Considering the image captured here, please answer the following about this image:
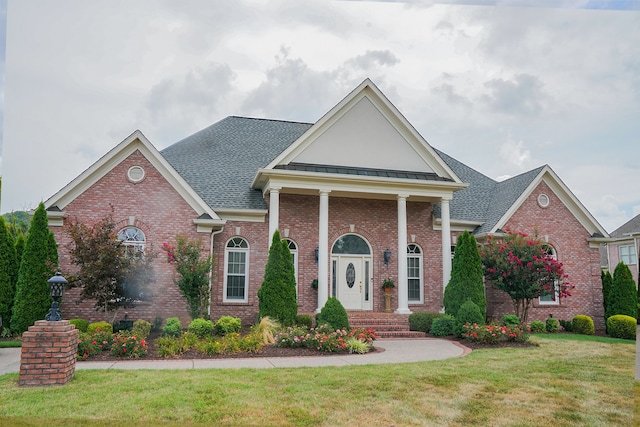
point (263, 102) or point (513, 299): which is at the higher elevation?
point (263, 102)

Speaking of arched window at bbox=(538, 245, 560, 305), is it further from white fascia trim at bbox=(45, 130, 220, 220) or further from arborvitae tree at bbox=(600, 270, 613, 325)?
white fascia trim at bbox=(45, 130, 220, 220)

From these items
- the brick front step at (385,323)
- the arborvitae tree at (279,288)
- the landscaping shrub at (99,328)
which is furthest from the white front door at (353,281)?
the landscaping shrub at (99,328)

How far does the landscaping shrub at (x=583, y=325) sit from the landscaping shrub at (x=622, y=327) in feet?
1.89

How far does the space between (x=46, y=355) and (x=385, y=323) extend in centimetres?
1055

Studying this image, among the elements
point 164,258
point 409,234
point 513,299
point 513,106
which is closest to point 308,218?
point 409,234

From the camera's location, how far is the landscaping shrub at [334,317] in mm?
13242

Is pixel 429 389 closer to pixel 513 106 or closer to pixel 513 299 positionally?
pixel 513 106

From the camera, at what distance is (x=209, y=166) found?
18094 mm

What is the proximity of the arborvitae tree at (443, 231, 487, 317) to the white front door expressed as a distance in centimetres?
313

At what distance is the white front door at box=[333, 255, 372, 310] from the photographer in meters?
17.6

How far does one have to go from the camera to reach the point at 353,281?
17.8 m

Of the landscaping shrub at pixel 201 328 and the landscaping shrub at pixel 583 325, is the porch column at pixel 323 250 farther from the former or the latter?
the landscaping shrub at pixel 583 325

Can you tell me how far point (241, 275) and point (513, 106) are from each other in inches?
448

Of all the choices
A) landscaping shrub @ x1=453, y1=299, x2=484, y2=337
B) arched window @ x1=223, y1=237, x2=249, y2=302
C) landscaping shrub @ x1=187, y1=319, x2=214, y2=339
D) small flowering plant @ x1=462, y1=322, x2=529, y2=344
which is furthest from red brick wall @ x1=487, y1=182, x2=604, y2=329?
landscaping shrub @ x1=187, y1=319, x2=214, y2=339
